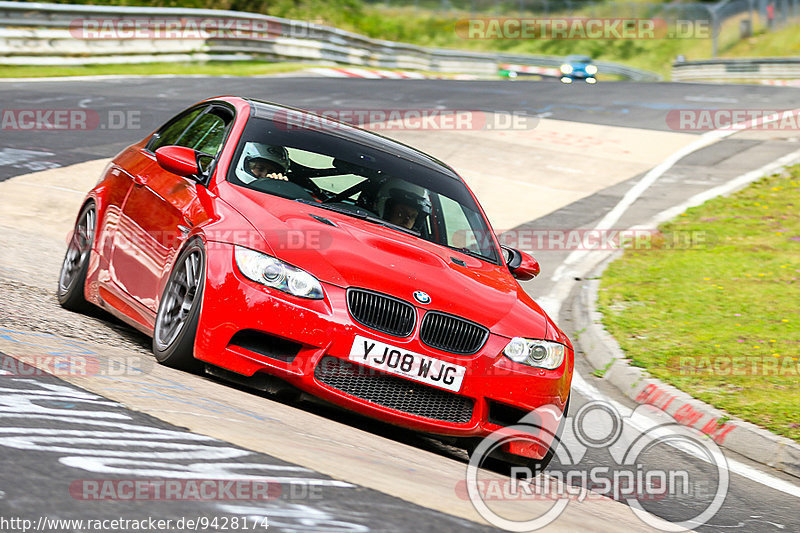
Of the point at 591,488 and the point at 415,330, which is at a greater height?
the point at 415,330

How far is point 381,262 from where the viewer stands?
18.0ft

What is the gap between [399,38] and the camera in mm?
55781

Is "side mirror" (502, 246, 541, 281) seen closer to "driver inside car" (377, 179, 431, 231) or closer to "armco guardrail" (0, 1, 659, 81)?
"driver inside car" (377, 179, 431, 231)

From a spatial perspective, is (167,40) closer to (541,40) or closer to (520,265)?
(520,265)

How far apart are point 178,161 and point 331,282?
147 cm

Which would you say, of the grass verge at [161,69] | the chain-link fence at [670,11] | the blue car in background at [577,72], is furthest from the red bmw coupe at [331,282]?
the chain-link fence at [670,11]

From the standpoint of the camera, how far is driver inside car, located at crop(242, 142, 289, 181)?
6.31 m

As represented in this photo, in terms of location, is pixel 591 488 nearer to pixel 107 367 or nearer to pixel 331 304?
pixel 331 304

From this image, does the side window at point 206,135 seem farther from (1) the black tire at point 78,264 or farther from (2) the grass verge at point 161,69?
(2) the grass verge at point 161,69

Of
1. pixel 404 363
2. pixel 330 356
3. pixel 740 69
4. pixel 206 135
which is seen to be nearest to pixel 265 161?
pixel 206 135

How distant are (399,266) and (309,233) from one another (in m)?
0.51

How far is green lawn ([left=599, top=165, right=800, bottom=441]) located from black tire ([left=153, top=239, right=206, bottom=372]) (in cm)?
375

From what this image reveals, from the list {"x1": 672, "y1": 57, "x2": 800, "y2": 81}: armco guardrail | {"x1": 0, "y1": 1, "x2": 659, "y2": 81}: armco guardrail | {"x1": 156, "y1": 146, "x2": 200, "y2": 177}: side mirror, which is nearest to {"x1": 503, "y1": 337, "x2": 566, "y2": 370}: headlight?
{"x1": 156, "y1": 146, "x2": 200, "y2": 177}: side mirror

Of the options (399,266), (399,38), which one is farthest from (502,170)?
(399,38)
